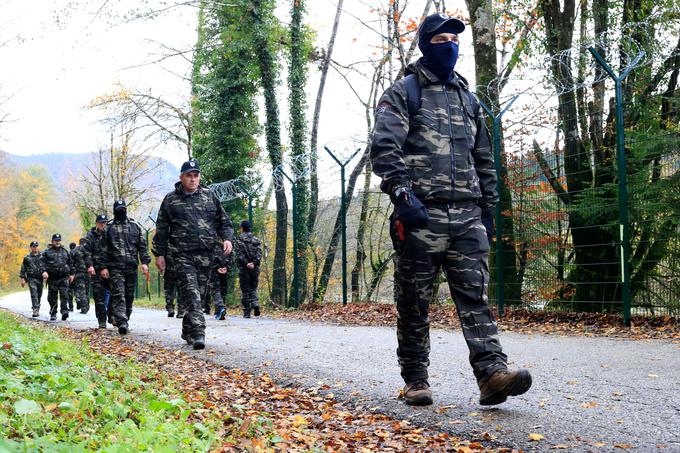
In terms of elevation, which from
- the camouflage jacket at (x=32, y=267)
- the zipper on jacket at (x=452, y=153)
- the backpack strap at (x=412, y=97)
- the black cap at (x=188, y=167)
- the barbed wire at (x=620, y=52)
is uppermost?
the barbed wire at (x=620, y=52)

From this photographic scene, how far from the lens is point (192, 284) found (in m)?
9.17

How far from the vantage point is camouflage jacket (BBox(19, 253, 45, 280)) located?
22.0m

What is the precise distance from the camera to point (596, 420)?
418 cm

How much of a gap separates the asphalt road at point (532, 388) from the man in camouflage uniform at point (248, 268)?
21.4 ft

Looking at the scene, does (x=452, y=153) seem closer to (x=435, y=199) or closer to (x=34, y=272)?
(x=435, y=199)

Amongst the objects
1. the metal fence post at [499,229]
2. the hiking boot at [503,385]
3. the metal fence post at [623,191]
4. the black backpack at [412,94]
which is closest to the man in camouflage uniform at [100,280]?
the metal fence post at [499,229]

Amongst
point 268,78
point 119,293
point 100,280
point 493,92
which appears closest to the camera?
point 119,293

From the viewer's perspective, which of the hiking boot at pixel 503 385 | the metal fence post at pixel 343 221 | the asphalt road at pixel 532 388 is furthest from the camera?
the metal fence post at pixel 343 221

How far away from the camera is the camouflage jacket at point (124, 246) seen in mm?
12727

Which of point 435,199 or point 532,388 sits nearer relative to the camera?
point 435,199

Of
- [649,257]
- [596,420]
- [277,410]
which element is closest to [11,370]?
[277,410]

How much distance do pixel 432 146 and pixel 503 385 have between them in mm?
1551

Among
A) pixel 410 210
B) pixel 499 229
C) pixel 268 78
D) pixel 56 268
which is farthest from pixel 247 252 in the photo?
pixel 410 210

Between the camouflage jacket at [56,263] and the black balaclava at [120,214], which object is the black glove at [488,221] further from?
the camouflage jacket at [56,263]
